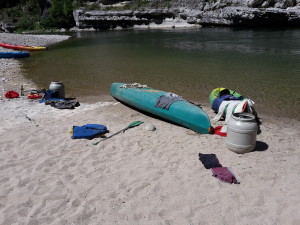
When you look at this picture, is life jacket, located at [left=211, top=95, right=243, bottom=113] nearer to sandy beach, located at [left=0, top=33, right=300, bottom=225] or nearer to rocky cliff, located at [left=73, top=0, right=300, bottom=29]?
sandy beach, located at [left=0, top=33, right=300, bottom=225]

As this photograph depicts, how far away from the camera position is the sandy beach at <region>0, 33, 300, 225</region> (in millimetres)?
3334

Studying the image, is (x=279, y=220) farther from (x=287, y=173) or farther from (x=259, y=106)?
(x=259, y=106)

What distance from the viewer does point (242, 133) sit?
15.0ft

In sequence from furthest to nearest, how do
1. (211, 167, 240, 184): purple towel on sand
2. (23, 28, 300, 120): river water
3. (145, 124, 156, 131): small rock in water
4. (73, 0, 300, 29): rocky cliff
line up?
(73, 0, 300, 29): rocky cliff → (23, 28, 300, 120): river water → (145, 124, 156, 131): small rock in water → (211, 167, 240, 184): purple towel on sand

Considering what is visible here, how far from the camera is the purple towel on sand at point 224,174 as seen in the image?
12.8 ft

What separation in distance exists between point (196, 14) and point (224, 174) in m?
42.7

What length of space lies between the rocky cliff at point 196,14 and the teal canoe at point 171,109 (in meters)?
33.5

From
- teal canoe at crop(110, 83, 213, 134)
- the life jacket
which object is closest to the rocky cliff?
the life jacket

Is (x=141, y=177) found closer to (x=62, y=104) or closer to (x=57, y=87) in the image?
(x=62, y=104)

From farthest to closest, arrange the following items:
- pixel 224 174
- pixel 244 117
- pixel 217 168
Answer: pixel 244 117 → pixel 217 168 → pixel 224 174

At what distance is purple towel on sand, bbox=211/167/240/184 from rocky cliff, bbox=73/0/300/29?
117 ft

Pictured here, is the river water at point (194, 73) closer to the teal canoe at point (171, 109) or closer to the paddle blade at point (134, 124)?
the teal canoe at point (171, 109)

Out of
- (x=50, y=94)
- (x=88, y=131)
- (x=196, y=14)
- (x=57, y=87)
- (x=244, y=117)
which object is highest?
(x=196, y=14)

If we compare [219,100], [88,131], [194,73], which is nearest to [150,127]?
[88,131]
